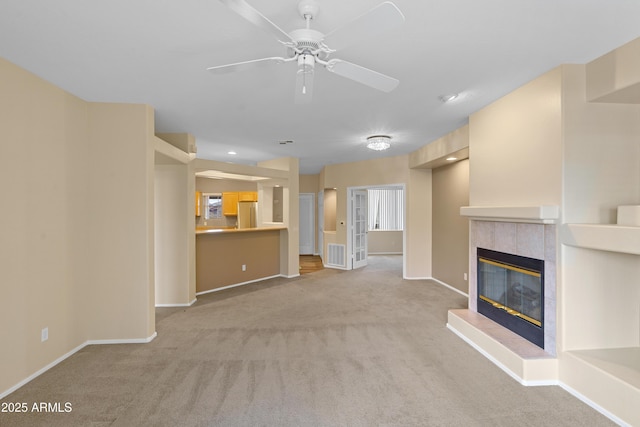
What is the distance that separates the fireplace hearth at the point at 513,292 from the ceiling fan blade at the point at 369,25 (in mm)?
2434

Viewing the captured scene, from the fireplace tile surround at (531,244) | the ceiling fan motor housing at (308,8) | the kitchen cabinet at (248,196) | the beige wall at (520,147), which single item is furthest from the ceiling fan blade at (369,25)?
the kitchen cabinet at (248,196)

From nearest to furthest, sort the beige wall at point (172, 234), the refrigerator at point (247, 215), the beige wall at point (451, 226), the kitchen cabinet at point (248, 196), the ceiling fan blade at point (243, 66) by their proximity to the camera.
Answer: the ceiling fan blade at point (243, 66) → the beige wall at point (172, 234) → the beige wall at point (451, 226) → the refrigerator at point (247, 215) → the kitchen cabinet at point (248, 196)

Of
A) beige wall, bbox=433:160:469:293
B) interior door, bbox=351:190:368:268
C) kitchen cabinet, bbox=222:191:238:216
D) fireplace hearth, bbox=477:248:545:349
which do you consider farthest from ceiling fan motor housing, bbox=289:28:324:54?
kitchen cabinet, bbox=222:191:238:216

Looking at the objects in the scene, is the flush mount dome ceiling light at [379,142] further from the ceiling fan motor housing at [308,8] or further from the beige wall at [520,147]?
the ceiling fan motor housing at [308,8]

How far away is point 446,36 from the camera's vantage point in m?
2.07

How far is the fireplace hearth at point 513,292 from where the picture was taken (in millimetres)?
2730

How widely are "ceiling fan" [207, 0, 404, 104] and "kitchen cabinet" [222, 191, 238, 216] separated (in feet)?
21.0

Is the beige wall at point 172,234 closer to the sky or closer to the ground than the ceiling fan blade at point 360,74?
closer to the ground

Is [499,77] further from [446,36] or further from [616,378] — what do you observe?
[616,378]

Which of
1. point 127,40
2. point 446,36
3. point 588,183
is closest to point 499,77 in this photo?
point 446,36

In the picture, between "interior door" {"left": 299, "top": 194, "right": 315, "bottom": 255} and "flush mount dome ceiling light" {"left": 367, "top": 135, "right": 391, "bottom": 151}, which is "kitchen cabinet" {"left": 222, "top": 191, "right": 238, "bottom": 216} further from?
"flush mount dome ceiling light" {"left": 367, "top": 135, "right": 391, "bottom": 151}

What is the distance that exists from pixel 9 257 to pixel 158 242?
2.16 metres

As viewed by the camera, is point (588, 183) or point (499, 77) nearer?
point (588, 183)

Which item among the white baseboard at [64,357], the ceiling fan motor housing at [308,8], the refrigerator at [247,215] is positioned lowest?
the white baseboard at [64,357]
